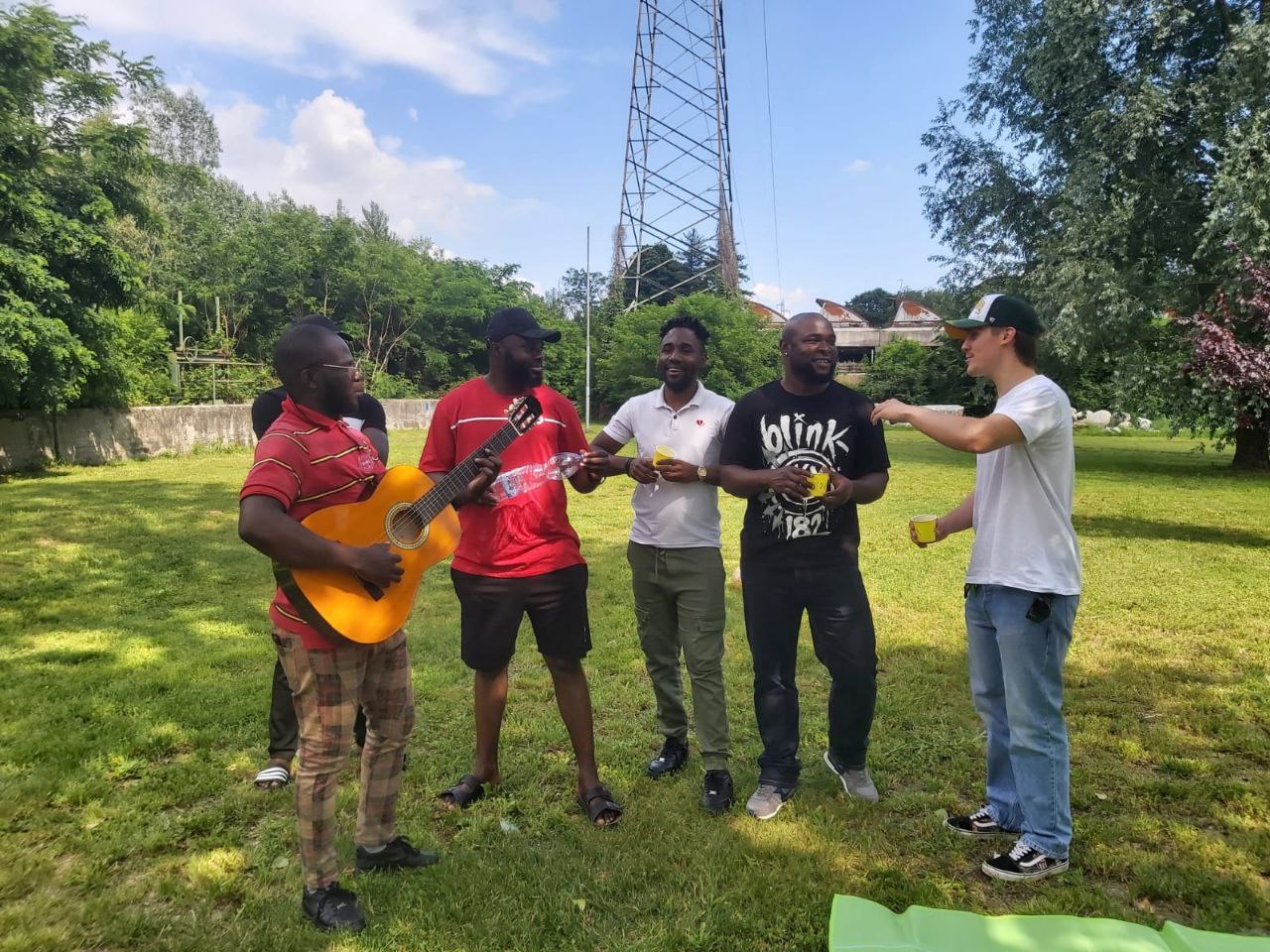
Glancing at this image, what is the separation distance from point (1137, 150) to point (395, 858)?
21.3m

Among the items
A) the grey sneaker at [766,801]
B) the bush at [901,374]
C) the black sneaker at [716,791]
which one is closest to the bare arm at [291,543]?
the black sneaker at [716,791]

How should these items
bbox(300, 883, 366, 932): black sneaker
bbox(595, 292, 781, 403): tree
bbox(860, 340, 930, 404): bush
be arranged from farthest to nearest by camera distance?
1. bbox(860, 340, 930, 404): bush
2. bbox(595, 292, 781, 403): tree
3. bbox(300, 883, 366, 932): black sneaker

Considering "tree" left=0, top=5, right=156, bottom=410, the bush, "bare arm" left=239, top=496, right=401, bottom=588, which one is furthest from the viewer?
the bush

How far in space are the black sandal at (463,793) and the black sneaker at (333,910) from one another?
85 cm

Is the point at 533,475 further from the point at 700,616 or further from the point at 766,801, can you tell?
the point at 766,801

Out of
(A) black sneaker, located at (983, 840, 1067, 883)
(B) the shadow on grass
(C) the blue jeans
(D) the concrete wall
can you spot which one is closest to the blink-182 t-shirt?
(C) the blue jeans

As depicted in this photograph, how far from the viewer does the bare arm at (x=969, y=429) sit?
2938mm

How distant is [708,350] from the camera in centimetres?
3241

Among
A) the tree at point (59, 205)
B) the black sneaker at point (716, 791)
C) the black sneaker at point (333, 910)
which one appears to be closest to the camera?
the black sneaker at point (333, 910)

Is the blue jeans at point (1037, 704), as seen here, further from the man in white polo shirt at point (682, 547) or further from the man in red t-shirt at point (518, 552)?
the man in red t-shirt at point (518, 552)

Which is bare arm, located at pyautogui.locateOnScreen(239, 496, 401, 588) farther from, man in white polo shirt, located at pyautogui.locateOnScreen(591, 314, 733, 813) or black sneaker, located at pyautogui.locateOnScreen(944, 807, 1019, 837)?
black sneaker, located at pyautogui.locateOnScreen(944, 807, 1019, 837)

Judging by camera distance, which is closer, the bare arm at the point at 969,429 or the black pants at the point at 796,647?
A: the bare arm at the point at 969,429

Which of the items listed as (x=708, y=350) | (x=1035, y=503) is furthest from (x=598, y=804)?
(x=708, y=350)

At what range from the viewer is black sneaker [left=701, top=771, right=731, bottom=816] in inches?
144
